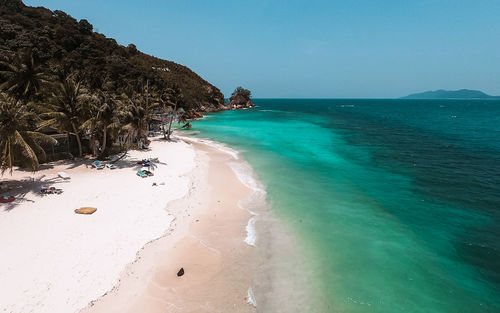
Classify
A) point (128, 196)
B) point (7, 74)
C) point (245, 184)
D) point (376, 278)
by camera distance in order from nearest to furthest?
point (376, 278)
point (128, 196)
point (245, 184)
point (7, 74)

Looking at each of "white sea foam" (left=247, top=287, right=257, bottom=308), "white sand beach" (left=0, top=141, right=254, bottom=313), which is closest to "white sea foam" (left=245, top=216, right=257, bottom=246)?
"white sand beach" (left=0, top=141, right=254, bottom=313)

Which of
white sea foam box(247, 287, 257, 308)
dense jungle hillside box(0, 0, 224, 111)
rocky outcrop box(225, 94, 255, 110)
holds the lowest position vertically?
white sea foam box(247, 287, 257, 308)

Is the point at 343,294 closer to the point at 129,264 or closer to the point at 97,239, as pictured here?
the point at 129,264

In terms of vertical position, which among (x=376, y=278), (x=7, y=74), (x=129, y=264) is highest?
(x=7, y=74)

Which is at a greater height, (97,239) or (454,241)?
(97,239)

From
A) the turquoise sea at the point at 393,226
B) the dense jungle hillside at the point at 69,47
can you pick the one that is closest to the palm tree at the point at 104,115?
the turquoise sea at the point at 393,226

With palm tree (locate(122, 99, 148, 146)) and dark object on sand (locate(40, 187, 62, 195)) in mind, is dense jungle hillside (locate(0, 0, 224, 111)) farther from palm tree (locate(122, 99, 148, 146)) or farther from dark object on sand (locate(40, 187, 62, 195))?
dark object on sand (locate(40, 187, 62, 195))

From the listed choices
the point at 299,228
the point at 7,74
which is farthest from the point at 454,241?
the point at 7,74
